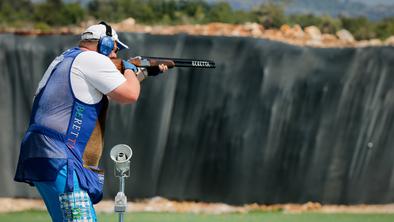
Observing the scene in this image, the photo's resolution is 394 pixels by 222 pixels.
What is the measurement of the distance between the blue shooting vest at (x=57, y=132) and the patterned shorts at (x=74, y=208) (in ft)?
0.14

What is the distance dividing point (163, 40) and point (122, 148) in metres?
5.58

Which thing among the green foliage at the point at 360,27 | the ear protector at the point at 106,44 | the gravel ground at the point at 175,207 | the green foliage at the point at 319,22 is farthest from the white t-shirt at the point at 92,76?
the green foliage at the point at 360,27

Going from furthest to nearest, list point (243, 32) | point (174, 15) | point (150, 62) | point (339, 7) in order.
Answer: point (339, 7), point (174, 15), point (243, 32), point (150, 62)

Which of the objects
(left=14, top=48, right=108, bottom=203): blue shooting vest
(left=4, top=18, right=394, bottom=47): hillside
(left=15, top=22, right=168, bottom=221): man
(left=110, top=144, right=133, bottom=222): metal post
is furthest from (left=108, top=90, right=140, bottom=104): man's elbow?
(left=4, top=18, right=394, bottom=47): hillside

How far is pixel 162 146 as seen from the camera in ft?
37.1

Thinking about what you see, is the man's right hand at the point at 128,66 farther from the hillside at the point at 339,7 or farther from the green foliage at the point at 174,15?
the hillside at the point at 339,7

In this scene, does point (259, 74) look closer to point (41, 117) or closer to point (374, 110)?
point (374, 110)

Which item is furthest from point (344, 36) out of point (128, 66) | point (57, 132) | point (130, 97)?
point (57, 132)

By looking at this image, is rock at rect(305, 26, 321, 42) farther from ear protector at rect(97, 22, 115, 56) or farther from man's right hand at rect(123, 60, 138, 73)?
ear protector at rect(97, 22, 115, 56)

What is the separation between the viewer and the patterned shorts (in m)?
5.00

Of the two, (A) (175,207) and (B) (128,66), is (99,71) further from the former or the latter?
(A) (175,207)

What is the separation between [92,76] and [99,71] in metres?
0.05

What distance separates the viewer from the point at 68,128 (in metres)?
5.05

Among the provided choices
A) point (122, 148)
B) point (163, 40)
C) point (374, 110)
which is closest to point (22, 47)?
point (163, 40)
